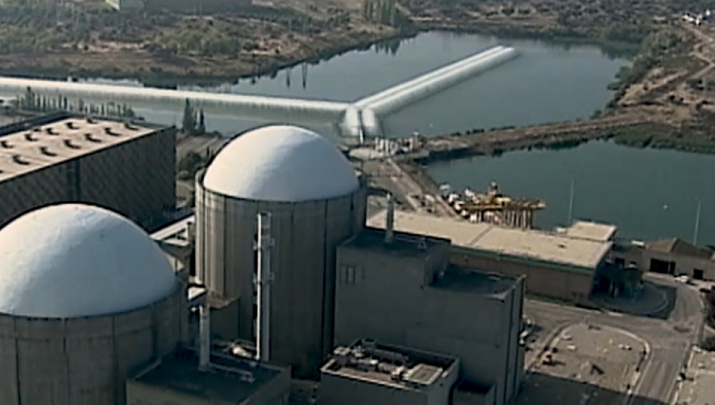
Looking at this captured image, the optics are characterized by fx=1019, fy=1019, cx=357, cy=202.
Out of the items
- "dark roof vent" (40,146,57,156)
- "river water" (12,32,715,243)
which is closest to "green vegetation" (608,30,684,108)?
"river water" (12,32,715,243)

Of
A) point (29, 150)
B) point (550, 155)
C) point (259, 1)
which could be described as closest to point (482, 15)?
point (259, 1)

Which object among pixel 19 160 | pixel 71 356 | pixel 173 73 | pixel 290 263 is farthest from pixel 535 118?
pixel 71 356

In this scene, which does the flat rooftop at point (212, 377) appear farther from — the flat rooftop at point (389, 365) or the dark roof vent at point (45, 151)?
the dark roof vent at point (45, 151)

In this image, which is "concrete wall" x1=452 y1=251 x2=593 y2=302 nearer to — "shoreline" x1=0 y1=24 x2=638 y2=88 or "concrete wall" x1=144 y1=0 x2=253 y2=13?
"shoreline" x1=0 y1=24 x2=638 y2=88

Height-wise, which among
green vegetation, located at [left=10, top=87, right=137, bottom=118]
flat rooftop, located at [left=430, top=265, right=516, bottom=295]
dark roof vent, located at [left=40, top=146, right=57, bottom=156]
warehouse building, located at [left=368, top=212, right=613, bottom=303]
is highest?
dark roof vent, located at [left=40, top=146, right=57, bottom=156]

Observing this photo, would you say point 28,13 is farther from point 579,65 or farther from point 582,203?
point 582,203

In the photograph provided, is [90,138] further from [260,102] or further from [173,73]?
[173,73]

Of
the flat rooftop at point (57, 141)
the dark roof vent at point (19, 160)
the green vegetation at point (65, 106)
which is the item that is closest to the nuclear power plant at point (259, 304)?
the flat rooftop at point (57, 141)
